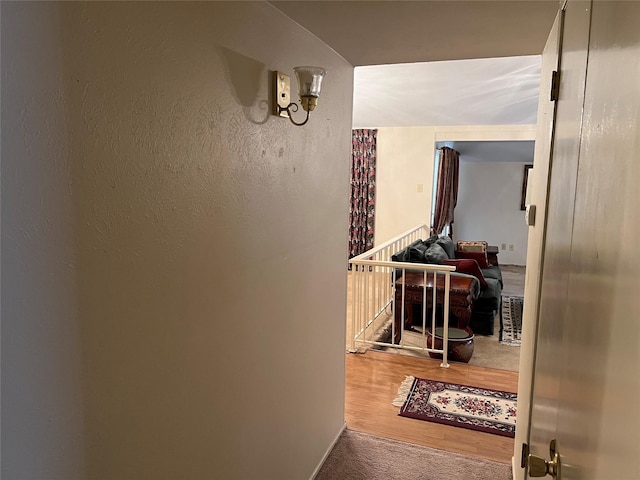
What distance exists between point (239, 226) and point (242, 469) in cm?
82

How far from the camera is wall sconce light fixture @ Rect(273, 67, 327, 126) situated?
65.7 inches

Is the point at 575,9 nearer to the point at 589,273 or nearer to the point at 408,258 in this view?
the point at 589,273

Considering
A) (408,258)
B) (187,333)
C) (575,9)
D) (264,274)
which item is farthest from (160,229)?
(408,258)

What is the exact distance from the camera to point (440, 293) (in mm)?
4070

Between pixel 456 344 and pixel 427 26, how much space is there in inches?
103

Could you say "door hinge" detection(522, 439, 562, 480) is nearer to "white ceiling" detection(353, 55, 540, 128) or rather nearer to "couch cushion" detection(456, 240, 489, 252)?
"white ceiling" detection(353, 55, 540, 128)

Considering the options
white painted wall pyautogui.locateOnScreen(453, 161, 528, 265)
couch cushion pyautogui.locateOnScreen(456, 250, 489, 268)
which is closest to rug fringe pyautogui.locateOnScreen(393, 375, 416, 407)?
couch cushion pyautogui.locateOnScreen(456, 250, 489, 268)

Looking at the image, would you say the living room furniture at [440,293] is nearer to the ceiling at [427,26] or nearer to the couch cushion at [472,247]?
the couch cushion at [472,247]

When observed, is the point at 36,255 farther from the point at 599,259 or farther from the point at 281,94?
the point at 281,94

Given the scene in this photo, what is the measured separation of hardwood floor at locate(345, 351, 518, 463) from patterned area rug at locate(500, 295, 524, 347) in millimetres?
894

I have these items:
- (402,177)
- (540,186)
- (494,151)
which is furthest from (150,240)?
(494,151)

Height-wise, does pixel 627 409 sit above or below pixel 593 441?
above

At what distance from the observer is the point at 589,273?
0.76 m

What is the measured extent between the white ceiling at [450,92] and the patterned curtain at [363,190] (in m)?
1.32
